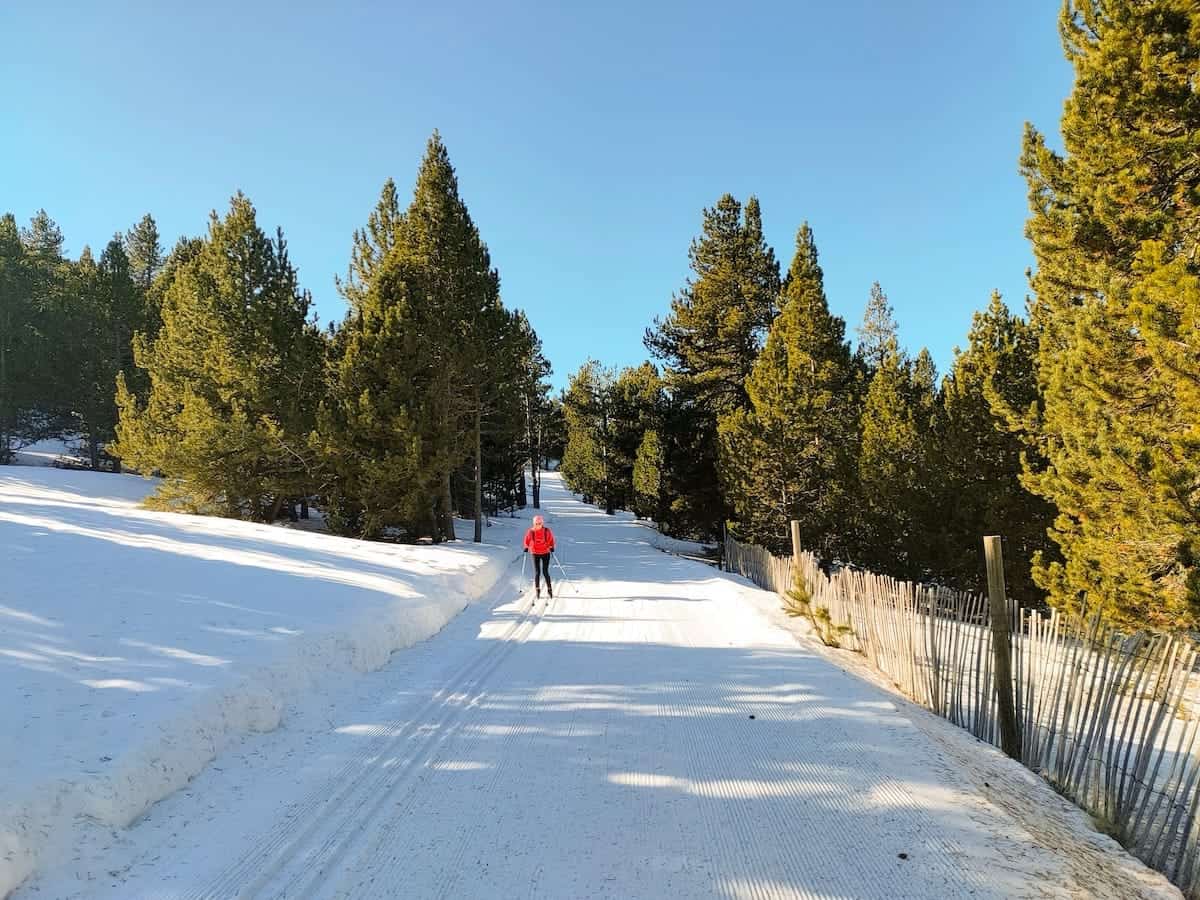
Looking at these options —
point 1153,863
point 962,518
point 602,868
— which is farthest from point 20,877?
point 962,518

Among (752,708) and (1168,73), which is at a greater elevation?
(1168,73)

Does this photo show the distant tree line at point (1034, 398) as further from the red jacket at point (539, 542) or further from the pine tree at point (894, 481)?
the red jacket at point (539, 542)

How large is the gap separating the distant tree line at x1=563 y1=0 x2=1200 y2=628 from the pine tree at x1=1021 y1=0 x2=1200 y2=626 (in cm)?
3

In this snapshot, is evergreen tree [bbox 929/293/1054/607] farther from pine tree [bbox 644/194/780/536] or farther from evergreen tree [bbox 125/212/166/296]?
evergreen tree [bbox 125/212/166/296]

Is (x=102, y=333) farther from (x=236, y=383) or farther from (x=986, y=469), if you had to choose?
(x=986, y=469)

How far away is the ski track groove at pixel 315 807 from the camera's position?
2886 millimetres

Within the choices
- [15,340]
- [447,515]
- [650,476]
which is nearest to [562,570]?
[447,515]

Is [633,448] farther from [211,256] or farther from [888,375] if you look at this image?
[211,256]

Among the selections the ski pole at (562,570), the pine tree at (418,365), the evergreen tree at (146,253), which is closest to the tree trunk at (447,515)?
the pine tree at (418,365)

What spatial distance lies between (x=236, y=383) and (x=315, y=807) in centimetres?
1850

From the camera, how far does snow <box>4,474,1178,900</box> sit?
2.87 m

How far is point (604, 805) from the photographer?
3.57 metres

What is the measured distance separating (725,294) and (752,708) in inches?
799

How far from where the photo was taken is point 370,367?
18250 mm
